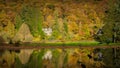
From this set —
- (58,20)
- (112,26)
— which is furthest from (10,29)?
(112,26)

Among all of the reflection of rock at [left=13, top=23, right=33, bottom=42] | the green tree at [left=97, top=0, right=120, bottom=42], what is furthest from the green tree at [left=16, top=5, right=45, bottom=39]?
the green tree at [left=97, top=0, right=120, bottom=42]

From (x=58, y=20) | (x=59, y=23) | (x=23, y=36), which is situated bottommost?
(x=23, y=36)

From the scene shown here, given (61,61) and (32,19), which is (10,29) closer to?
(32,19)

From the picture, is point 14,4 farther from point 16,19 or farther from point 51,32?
point 51,32

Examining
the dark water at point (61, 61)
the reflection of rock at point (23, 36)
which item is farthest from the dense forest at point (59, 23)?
the dark water at point (61, 61)

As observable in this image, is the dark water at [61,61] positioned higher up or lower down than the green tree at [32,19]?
lower down

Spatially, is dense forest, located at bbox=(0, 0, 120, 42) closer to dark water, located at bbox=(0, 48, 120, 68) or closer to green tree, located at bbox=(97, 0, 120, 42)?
green tree, located at bbox=(97, 0, 120, 42)

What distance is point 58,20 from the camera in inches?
3066

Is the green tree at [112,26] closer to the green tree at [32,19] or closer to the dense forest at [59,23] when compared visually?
the dense forest at [59,23]

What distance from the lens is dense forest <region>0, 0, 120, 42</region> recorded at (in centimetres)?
6969

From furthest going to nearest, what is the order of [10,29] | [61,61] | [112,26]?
[10,29]
[112,26]
[61,61]

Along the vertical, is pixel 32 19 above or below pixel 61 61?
above

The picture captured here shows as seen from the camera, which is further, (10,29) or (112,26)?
(10,29)

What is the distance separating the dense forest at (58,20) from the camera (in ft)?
229
